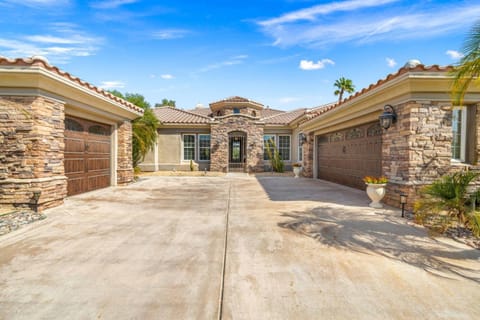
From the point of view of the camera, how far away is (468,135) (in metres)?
6.84

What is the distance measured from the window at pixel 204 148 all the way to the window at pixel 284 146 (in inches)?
212

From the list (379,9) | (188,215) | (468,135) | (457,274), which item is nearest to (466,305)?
(457,274)

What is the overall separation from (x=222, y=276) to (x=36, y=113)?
6.10m

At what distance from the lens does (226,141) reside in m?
18.5

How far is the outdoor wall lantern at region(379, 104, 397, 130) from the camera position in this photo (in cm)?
697

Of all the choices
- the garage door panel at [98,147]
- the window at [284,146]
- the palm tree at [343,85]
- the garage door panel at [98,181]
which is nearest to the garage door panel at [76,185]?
the garage door panel at [98,181]

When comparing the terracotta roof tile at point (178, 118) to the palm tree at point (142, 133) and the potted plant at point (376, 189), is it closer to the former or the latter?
the palm tree at point (142, 133)

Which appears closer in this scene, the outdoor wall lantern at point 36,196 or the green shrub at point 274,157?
the outdoor wall lantern at point 36,196

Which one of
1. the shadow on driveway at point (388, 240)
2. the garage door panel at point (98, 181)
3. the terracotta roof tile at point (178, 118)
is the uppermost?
the terracotta roof tile at point (178, 118)

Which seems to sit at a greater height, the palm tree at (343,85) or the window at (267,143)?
the palm tree at (343,85)

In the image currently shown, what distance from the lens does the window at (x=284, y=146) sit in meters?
19.5

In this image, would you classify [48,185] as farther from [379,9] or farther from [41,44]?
[379,9]

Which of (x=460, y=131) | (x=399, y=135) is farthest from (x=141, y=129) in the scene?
(x=460, y=131)

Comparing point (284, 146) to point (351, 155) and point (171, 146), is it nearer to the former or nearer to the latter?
point (171, 146)
